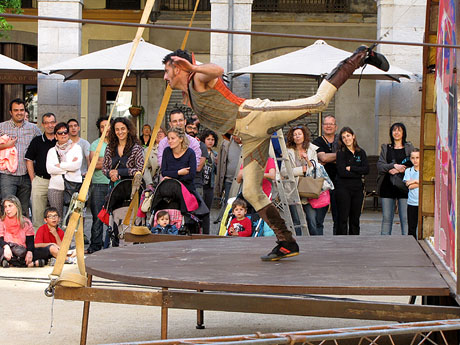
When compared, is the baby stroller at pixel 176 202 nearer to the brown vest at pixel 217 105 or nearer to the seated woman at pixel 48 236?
the seated woman at pixel 48 236

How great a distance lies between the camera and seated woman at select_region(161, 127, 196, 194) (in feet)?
34.4

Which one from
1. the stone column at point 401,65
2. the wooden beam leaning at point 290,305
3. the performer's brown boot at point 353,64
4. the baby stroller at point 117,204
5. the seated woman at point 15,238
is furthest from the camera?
the stone column at point 401,65

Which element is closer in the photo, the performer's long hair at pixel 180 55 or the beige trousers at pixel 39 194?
the performer's long hair at pixel 180 55

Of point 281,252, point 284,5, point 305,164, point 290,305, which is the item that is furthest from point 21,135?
point 284,5

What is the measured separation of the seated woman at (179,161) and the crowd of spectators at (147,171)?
0.5 inches

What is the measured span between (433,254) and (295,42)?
49.7ft

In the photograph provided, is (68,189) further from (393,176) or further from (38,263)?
(393,176)

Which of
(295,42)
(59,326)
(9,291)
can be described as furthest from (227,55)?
(59,326)

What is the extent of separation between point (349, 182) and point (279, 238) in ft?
16.9

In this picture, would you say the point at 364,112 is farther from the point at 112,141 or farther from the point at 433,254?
the point at 433,254

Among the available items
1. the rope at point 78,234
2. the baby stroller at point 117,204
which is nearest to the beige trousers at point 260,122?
the rope at point 78,234

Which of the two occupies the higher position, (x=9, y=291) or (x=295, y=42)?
(x=295, y=42)

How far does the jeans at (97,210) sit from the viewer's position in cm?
1123

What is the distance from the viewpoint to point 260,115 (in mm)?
5879
